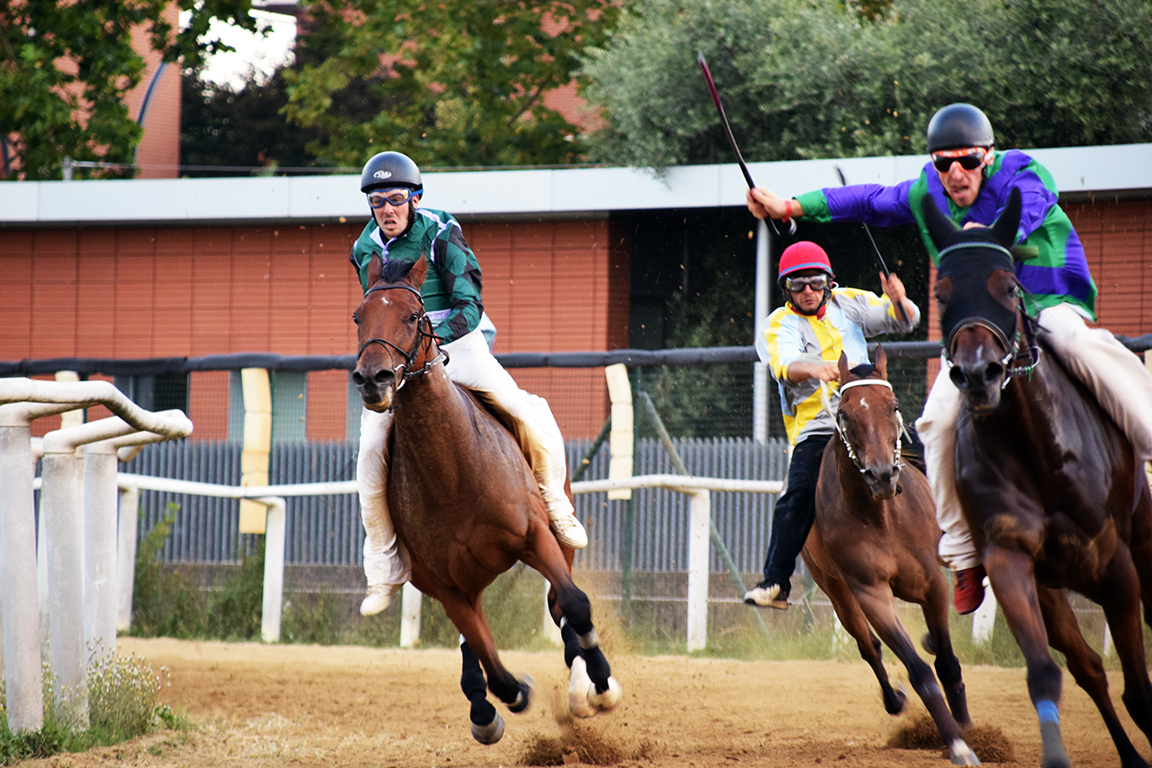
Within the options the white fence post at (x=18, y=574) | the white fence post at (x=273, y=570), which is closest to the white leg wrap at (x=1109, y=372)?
the white fence post at (x=18, y=574)

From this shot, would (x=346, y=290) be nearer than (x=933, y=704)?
No

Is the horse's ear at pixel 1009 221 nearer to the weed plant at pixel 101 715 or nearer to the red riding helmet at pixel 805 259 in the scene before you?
the red riding helmet at pixel 805 259

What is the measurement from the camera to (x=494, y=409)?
7.38 metres

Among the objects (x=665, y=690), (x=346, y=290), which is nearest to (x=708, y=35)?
(x=346, y=290)

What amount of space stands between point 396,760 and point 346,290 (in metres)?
11.7

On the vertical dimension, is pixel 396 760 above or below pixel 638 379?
below

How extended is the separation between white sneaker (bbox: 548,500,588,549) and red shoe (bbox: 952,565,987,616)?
2095 millimetres

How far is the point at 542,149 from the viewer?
896 inches

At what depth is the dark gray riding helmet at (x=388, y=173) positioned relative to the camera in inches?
269

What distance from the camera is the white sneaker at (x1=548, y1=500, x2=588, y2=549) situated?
282 inches

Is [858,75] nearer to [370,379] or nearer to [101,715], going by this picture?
[370,379]

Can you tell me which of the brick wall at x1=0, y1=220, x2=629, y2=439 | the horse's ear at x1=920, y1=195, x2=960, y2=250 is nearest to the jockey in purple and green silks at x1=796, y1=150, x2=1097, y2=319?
the horse's ear at x1=920, y1=195, x2=960, y2=250

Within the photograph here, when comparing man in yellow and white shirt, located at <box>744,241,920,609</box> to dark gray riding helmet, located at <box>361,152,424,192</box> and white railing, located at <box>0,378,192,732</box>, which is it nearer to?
dark gray riding helmet, located at <box>361,152,424,192</box>

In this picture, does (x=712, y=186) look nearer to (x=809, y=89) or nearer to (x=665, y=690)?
(x=809, y=89)
